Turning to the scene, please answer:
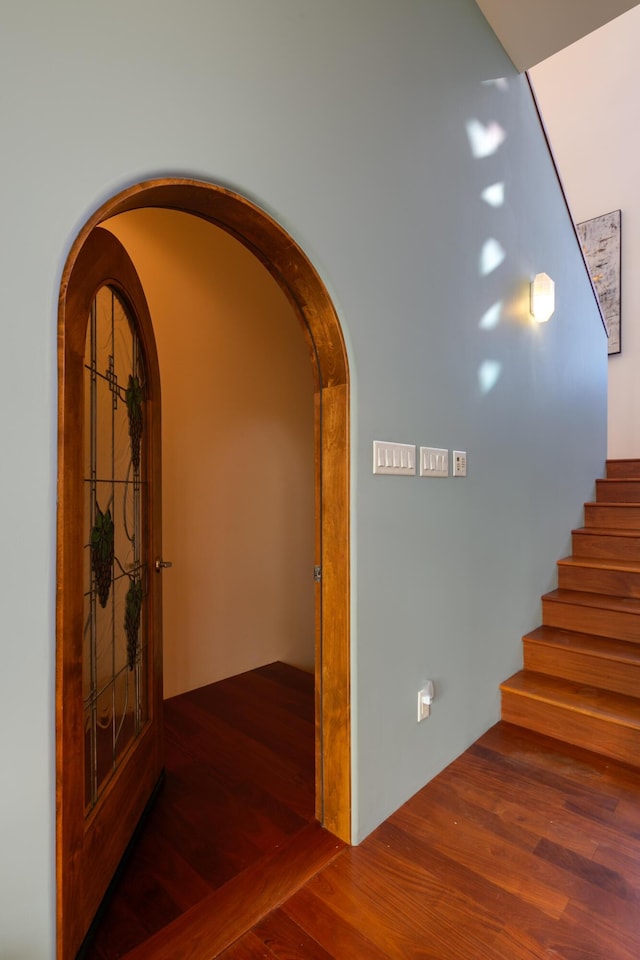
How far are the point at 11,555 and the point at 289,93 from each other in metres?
1.32

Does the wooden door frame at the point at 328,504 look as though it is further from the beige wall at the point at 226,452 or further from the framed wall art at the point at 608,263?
the framed wall art at the point at 608,263

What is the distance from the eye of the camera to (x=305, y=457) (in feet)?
10.3

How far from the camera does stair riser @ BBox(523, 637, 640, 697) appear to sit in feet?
6.80

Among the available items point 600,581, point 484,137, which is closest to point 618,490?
point 600,581

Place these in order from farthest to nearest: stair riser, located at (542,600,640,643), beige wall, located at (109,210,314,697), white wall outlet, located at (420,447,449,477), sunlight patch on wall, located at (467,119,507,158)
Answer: beige wall, located at (109,210,314,697), stair riser, located at (542,600,640,643), sunlight patch on wall, located at (467,119,507,158), white wall outlet, located at (420,447,449,477)

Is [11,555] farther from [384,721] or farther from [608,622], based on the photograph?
[608,622]

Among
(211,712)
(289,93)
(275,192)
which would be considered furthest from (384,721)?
(289,93)

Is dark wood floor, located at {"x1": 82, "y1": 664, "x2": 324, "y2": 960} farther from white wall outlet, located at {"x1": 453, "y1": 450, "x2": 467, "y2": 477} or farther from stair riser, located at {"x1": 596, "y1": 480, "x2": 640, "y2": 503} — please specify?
stair riser, located at {"x1": 596, "y1": 480, "x2": 640, "y2": 503}

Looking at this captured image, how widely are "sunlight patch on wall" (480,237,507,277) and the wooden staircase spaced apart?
1.70 meters

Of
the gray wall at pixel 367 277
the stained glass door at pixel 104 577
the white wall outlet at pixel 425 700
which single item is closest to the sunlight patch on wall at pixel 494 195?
the gray wall at pixel 367 277

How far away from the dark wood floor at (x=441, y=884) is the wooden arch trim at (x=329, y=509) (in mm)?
185

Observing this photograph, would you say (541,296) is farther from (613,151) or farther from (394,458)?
(613,151)

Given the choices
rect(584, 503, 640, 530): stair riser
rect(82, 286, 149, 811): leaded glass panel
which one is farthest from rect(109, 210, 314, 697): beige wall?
rect(584, 503, 640, 530): stair riser

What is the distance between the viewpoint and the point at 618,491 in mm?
3395
